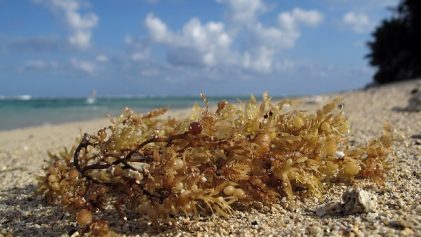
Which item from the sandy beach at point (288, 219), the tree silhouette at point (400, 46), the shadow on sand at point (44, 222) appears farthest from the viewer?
the tree silhouette at point (400, 46)

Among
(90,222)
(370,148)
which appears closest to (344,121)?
(370,148)

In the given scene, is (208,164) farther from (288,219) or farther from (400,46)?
(400,46)

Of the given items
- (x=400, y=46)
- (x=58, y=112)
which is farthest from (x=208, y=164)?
(x=400, y=46)

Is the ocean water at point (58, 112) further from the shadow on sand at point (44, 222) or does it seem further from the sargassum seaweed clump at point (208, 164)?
the shadow on sand at point (44, 222)

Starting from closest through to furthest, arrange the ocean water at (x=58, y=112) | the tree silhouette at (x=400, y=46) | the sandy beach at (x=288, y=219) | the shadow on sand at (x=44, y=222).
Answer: the sandy beach at (x=288, y=219), the shadow on sand at (x=44, y=222), the ocean water at (x=58, y=112), the tree silhouette at (x=400, y=46)

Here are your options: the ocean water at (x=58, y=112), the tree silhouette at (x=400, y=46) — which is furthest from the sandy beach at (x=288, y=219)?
the tree silhouette at (x=400, y=46)

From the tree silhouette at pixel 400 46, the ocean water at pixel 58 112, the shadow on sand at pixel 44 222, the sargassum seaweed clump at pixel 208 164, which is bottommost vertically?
the ocean water at pixel 58 112

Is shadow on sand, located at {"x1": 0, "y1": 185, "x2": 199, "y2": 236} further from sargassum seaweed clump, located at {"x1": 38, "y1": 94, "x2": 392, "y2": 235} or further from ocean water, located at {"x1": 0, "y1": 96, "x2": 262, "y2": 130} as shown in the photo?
ocean water, located at {"x1": 0, "y1": 96, "x2": 262, "y2": 130}

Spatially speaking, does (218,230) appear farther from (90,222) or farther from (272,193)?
(90,222)

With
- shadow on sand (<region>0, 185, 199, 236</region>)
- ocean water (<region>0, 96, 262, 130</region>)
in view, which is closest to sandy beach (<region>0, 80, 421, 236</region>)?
shadow on sand (<region>0, 185, 199, 236</region>)
